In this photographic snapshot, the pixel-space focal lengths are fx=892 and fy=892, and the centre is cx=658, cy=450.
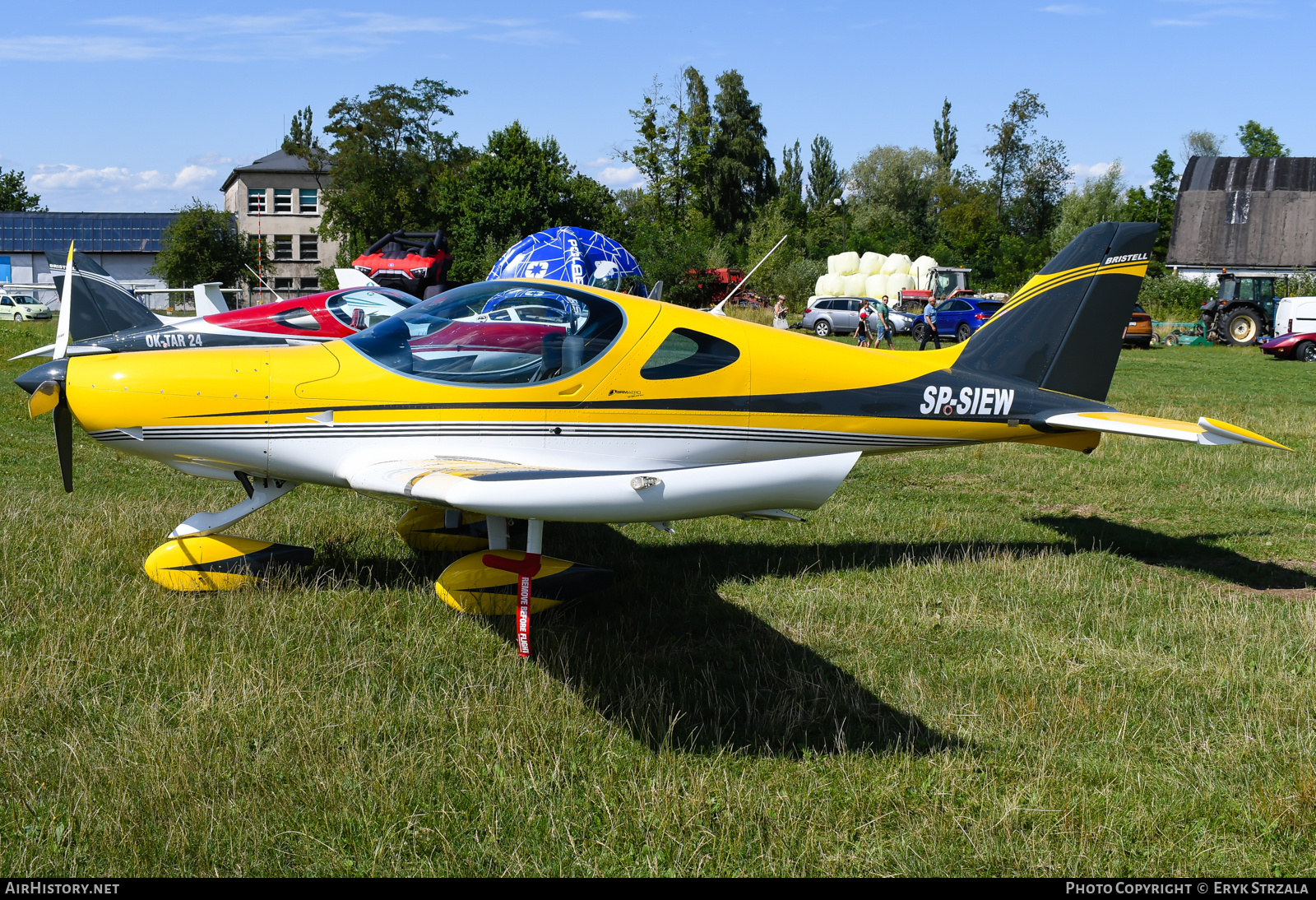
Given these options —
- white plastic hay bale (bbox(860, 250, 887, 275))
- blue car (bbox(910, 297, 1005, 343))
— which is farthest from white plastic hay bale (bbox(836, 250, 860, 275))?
blue car (bbox(910, 297, 1005, 343))

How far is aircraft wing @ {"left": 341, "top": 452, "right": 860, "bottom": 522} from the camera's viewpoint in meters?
3.14

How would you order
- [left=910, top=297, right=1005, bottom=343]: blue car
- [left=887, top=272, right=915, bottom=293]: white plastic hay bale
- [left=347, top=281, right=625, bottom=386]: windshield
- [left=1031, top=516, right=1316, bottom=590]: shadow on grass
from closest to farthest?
1. [left=347, top=281, right=625, bottom=386]: windshield
2. [left=1031, top=516, right=1316, bottom=590]: shadow on grass
3. [left=910, top=297, right=1005, bottom=343]: blue car
4. [left=887, top=272, right=915, bottom=293]: white plastic hay bale

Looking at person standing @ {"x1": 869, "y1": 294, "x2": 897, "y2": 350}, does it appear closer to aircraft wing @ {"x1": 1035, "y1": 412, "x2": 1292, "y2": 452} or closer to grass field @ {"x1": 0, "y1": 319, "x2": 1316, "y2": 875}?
aircraft wing @ {"x1": 1035, "y1": 412, "x2": 1292, "y2": 452}

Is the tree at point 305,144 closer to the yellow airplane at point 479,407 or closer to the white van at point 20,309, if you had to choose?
the white van at point 20,309

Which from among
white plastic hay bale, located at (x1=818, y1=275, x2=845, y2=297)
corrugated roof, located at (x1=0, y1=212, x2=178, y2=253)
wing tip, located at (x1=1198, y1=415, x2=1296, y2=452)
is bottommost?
wing tip, located at (x1=1198, y1=415, x2=1296, y2=452)

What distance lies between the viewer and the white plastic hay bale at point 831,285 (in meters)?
47.6

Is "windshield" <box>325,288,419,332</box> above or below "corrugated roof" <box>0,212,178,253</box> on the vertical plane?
below

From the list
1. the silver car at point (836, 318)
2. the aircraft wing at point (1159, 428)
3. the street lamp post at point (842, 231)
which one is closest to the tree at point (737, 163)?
the street lamp post at point (842, 231)

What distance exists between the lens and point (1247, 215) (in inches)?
1925

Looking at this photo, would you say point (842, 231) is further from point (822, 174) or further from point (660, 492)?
point (660, 492)

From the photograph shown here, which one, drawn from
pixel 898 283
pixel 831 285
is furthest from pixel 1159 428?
pixel 898 283

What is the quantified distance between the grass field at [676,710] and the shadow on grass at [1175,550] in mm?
47

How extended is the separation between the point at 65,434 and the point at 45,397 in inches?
23.5

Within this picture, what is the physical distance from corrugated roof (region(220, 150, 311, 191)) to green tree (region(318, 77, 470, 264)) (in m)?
19.4
